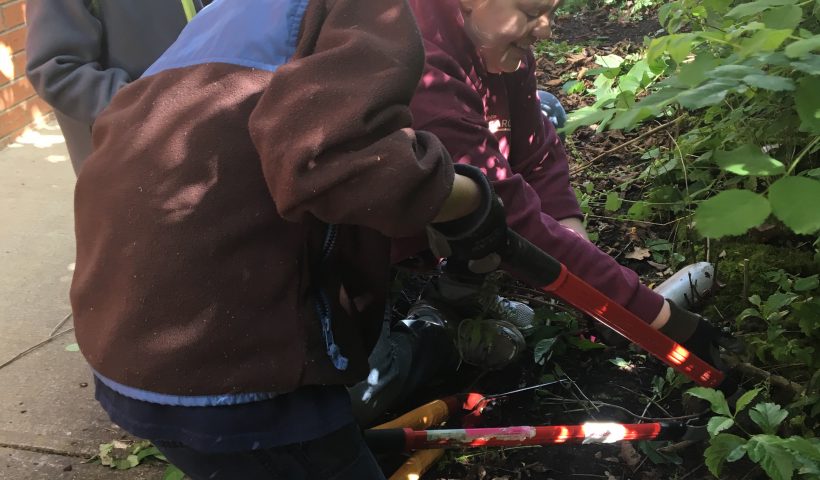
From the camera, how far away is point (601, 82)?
3.55 meters

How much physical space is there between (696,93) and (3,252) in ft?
11.6

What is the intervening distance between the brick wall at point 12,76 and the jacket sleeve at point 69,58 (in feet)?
7.95

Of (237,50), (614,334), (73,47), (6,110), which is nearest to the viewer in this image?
(237,50)

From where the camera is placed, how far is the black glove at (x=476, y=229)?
1561mm

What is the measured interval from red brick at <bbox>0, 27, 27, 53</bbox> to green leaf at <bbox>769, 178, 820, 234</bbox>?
4.88m

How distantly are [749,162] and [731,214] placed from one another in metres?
0.17

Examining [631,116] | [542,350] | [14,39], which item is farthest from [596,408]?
[14,39]

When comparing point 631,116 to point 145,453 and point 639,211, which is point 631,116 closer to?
point 639,211

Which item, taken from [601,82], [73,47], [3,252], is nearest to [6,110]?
[3,252]

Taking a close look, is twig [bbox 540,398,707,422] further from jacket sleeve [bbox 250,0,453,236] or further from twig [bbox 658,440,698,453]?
jacket sleeve [bbox 250,0,453,236]

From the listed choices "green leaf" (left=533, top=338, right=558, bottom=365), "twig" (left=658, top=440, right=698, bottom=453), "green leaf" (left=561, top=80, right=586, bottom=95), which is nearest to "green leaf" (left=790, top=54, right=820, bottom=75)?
"twig" (left=658, top=440, right=698, bottom=453)

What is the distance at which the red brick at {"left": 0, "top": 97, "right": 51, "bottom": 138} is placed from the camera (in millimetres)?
5074

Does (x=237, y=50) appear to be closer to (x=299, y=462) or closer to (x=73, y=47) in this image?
(x=299, y=462)

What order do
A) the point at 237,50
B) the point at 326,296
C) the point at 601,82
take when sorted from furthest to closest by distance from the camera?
the point at 601,82 < the point at 326,296 < the point at 237,50
